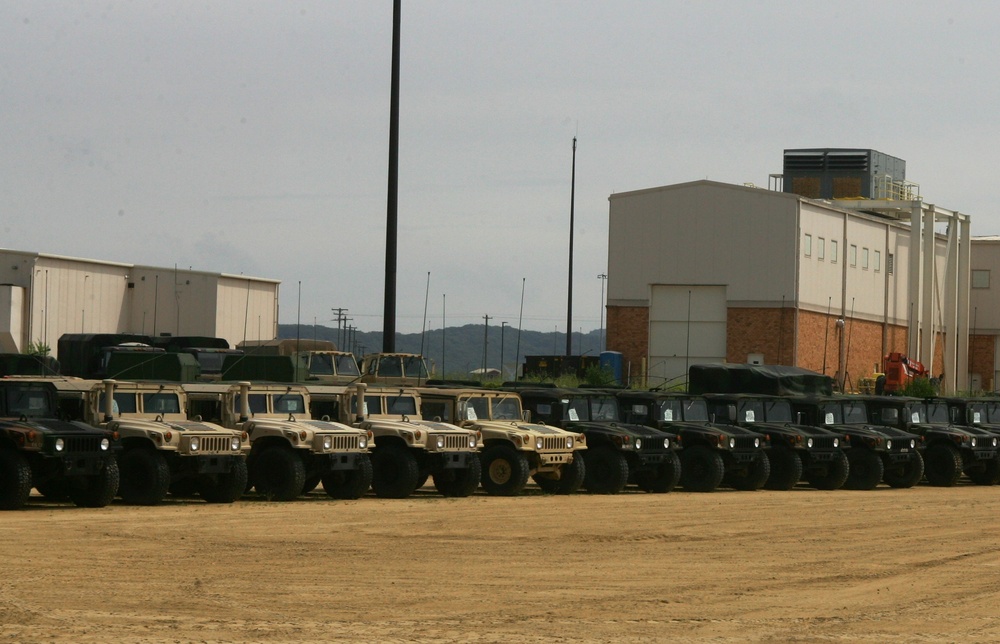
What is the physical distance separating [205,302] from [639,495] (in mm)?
35702

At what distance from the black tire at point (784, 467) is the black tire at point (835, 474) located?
0.67 meters

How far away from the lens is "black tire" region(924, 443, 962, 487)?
29109 mm

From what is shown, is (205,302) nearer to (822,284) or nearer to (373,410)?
(822,284)

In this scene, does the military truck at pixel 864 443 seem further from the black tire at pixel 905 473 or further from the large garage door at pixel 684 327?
the large garage door at pixel 684 327

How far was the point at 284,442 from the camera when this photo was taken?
20344 mm

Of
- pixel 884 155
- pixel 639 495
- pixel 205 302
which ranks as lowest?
pixel 639 495

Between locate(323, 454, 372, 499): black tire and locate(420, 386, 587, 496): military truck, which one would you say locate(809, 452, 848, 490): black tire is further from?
locate(323, 454, 372, 499): black tire

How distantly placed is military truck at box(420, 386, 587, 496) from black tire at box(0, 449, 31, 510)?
22.1 feet

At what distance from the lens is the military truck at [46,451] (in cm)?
1775

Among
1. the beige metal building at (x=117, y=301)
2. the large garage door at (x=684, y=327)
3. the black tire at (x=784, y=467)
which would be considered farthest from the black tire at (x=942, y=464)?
the beige metal building at (x=117, y=301)

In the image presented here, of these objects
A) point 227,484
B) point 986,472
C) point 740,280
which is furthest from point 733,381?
point 740,280

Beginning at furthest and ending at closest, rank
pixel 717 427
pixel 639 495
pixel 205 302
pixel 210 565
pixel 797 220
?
pixel 205 302 < pixel 797 220 < pixel 717 427 < pixel 639 495 < pixel 210 565

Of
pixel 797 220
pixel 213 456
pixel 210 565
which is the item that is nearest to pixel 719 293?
pixel 797 220

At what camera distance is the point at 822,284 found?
54375 millimetres
